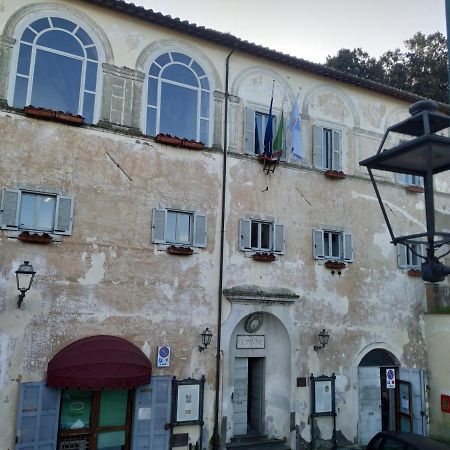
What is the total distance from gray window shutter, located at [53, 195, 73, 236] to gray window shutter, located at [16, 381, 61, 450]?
3698mm

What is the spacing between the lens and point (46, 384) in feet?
38.3

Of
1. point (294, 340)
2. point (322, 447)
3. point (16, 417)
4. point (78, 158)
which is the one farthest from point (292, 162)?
point (16, 417)

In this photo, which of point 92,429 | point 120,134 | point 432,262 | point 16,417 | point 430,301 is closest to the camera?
point 432,262

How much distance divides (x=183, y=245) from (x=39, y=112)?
5130 mm

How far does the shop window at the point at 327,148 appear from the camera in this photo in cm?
1662

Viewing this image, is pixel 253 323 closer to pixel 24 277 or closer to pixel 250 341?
pixel 250 341

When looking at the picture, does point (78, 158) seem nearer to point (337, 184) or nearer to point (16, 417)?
point (16, 417)

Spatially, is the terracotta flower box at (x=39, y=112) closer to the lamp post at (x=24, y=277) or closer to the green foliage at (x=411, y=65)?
the lamp post at (x=24, y=277)

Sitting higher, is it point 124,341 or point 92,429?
point 124,341

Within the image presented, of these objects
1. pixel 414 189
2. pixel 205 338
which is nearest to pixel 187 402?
pixel 205 338

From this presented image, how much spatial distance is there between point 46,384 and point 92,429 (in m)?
1.77

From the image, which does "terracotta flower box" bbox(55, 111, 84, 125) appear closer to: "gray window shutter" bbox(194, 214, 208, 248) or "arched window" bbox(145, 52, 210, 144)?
"arched window" bbox(145, 52, 210, 144)

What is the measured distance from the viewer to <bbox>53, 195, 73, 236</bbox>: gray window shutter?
40.7 ft

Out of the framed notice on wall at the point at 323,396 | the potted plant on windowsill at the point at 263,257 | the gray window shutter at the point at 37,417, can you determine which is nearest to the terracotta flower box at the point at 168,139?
the potted plant on windowsill at the point at 263,257
